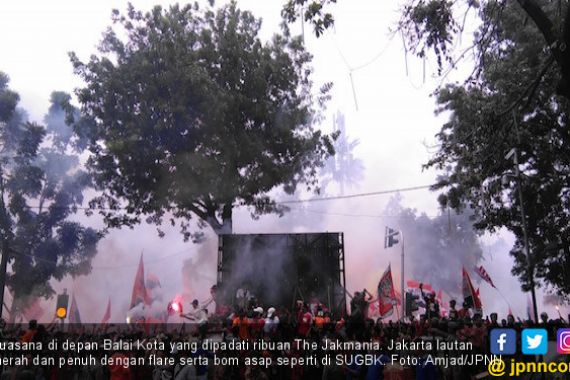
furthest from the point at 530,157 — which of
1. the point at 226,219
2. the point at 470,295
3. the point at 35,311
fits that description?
the point at 35,311

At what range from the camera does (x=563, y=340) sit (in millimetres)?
7391

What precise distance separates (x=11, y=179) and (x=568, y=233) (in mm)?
32656

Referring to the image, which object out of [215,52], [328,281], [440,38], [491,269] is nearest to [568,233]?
[328,281]

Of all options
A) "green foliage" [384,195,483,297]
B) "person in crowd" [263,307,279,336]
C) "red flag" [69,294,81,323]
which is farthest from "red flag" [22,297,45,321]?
"green foliage" [384,195,483,297]

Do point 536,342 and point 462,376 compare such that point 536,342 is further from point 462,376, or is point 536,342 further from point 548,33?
point 548,33

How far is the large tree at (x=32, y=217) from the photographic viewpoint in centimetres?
3253

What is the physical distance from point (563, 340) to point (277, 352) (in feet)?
21.0

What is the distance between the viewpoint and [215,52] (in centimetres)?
2292

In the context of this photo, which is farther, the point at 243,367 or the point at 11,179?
the point at 11,179

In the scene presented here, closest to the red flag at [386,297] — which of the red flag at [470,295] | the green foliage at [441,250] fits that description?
the red flag at [470,295]

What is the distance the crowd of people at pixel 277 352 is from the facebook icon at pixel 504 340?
2.05 m

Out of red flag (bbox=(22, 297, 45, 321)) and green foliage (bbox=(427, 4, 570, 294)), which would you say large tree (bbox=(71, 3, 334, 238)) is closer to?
green foliage (bbox=(427, 4, 570, 294))

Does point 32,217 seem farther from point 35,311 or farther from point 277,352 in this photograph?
point 277,352

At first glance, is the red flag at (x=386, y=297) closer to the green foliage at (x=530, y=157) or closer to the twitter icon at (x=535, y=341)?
the green foliage at (x=530, y=157)
